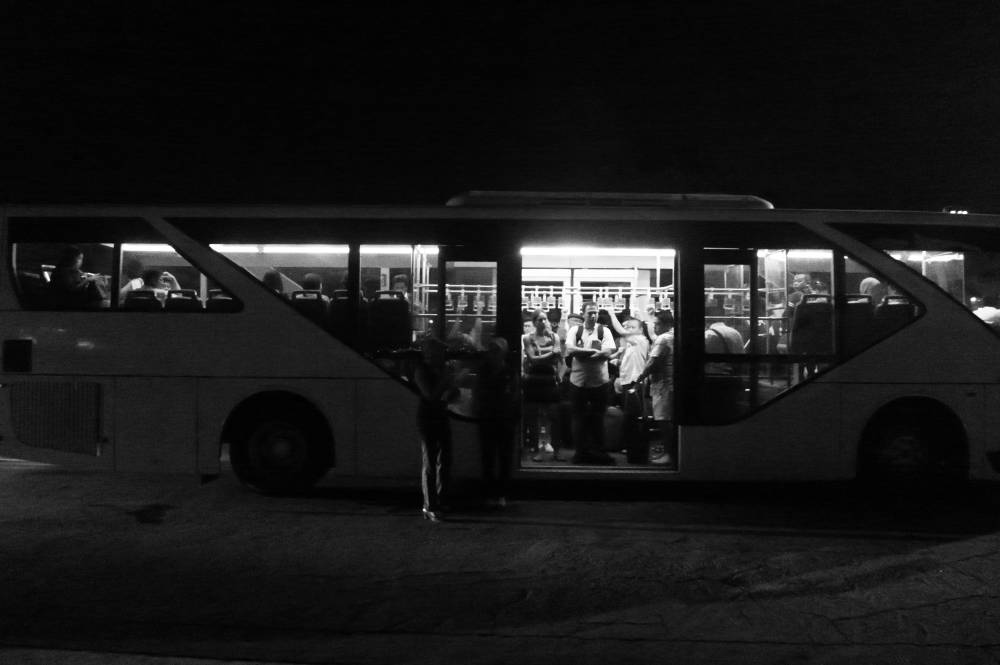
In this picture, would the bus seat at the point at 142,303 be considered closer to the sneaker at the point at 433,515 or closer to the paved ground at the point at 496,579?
the paved ground at the point at 496,579

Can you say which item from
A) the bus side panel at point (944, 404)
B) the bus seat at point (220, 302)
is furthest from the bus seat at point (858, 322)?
the bus seat at point (220, 302)

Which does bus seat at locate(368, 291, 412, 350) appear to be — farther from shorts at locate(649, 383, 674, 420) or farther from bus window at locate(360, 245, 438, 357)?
shorts at locate(649, 383, 674, 420)

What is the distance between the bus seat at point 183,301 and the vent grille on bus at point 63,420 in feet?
3.65

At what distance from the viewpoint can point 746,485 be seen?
32.4ft

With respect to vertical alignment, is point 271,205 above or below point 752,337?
above

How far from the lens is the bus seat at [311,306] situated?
28.3 feet

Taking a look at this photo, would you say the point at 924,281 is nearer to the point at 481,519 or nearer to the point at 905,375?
the point at 905,375

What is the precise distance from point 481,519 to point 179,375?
340 cm

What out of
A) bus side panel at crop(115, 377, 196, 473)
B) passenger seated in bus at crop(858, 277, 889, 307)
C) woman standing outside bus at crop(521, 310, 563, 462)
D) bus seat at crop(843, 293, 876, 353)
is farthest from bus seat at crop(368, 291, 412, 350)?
passenger seated in bus at crop(858, 277, 889, 307)

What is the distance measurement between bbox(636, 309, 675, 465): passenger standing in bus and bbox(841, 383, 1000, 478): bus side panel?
5.59 ft

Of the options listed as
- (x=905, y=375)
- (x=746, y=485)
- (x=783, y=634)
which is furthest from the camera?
Answer: (x=746, y=485)

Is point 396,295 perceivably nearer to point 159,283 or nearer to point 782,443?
point 159,283

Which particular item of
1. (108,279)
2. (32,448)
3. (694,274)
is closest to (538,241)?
(694,274)

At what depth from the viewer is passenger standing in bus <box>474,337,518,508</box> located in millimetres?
8258
